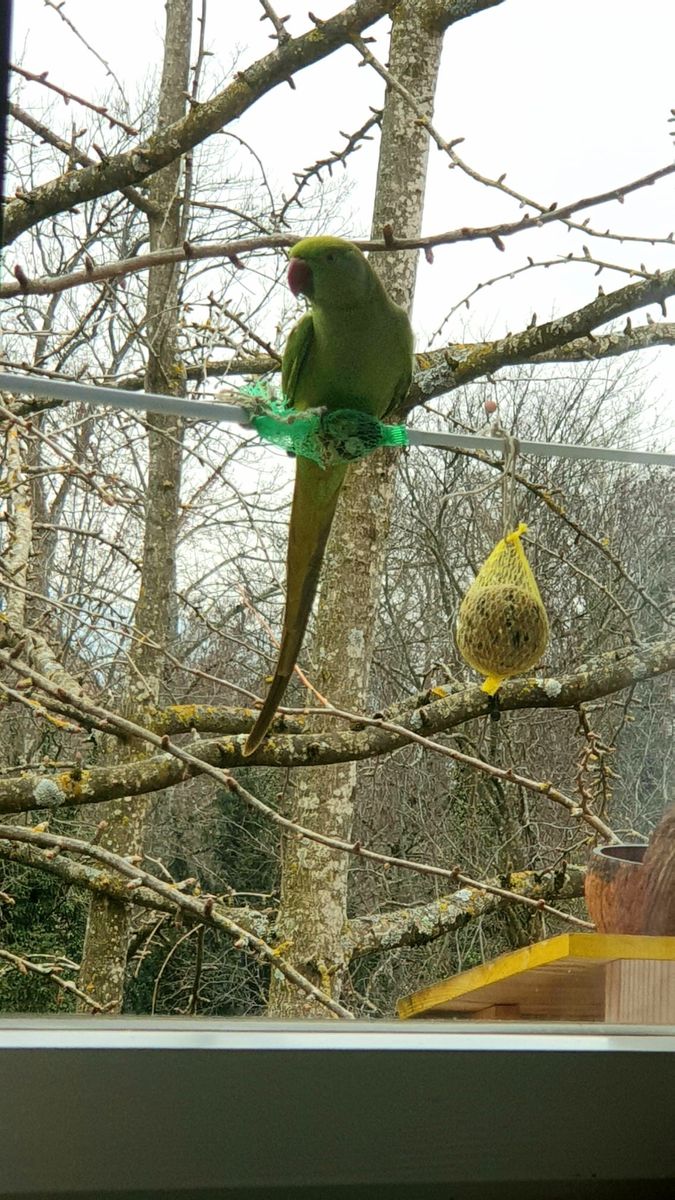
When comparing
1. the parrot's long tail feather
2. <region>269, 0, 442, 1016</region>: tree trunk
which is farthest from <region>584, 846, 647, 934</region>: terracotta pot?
<region>269, 0, 442, 1016</region>: tree trunk

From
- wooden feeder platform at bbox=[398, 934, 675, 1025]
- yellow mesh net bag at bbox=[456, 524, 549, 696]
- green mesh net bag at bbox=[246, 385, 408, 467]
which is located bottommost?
wooden feeder platform at bbox=[398, 934, 675, 1025]

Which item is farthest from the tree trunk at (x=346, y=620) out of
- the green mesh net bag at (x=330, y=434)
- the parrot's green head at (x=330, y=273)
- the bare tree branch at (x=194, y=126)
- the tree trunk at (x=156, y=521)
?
the green mesh net bag at (x=330, y=434)

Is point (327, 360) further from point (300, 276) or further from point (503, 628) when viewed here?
point (503, 628)

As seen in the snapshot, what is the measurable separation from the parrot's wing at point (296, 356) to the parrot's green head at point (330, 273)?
17 mm

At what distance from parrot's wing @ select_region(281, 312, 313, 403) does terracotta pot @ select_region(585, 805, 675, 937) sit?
12.3 inches

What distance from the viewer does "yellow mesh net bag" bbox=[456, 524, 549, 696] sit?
2.51ft

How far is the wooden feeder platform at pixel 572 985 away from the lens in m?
0.46

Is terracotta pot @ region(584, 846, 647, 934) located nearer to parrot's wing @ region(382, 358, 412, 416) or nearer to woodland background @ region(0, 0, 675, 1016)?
parrot's wing @ region(382, 358, 412, 416)

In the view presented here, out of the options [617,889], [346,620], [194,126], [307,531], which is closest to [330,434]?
[307,531]

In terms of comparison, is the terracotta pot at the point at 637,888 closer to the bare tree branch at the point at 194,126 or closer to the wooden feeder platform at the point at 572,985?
the wooden feeder platform at the point at 572,985

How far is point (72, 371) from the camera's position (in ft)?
4.79

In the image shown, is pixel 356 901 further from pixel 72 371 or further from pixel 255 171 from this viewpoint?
pixel 255 171

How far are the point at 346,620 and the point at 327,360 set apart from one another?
0.80m

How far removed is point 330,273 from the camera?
0.62m
